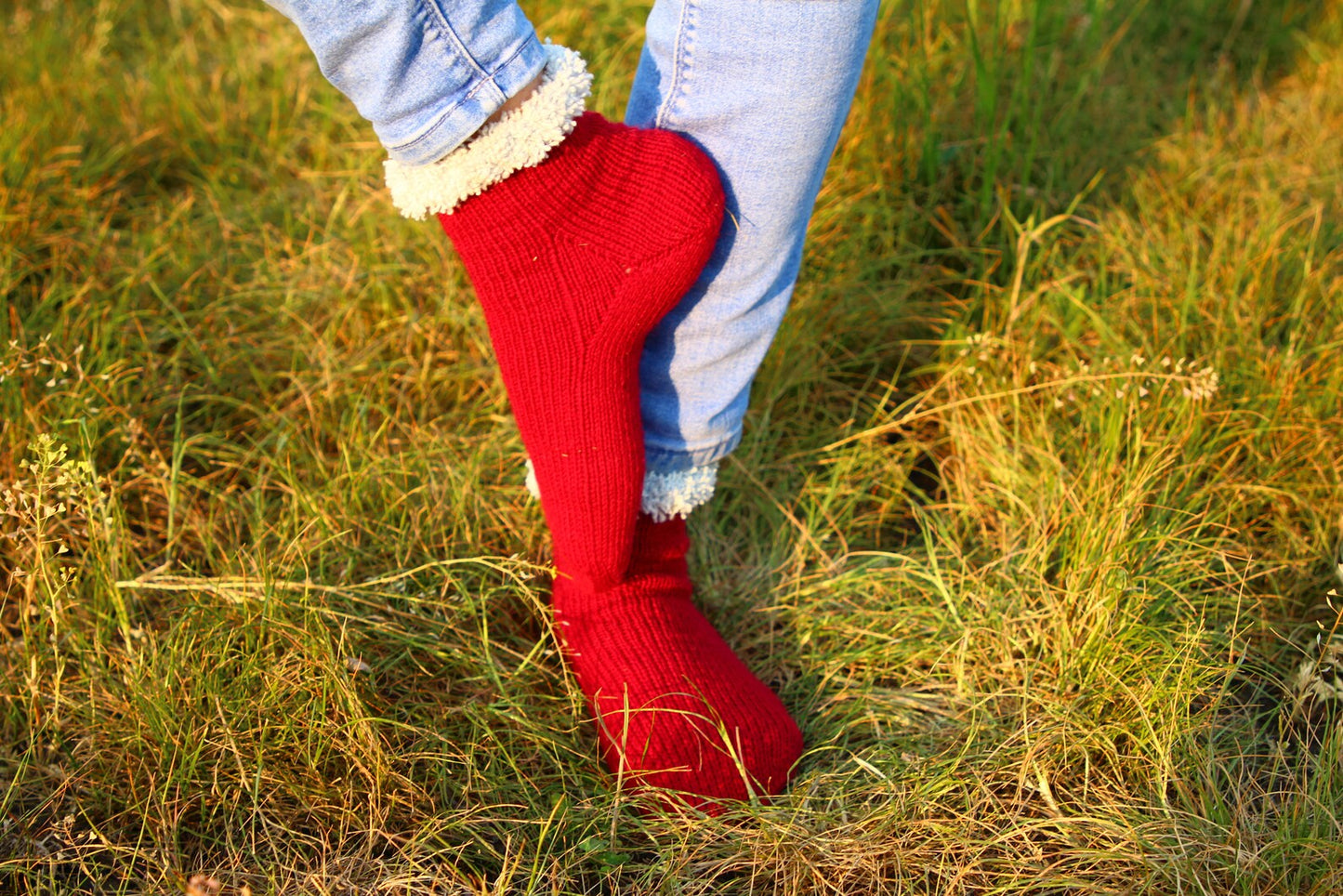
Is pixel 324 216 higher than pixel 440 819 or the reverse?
higher

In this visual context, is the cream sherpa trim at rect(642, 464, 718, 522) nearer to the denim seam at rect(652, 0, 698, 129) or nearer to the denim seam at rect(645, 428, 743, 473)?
the denim seam at rect(645, 428, 743, 473)

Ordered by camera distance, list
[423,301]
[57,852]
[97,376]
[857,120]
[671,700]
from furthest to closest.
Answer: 1. [857,120]
2. [423,301]
3. [97,376]
4. [671,700]
5. [57,852]

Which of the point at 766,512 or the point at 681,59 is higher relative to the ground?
the point at 681,59

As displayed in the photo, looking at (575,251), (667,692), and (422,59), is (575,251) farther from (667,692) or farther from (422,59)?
(667,692)

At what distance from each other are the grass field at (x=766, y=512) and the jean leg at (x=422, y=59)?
456 millimetres

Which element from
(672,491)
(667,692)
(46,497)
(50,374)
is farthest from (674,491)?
(50,374)

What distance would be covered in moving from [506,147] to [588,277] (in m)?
0.15

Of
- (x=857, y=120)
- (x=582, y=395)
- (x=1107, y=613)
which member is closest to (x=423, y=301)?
(x=582, y=395)

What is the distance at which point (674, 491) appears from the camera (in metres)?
1.14

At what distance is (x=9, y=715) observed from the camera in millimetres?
1048

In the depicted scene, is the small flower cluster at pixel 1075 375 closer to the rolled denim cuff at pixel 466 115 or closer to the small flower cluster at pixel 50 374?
the rolled denim cuff at pixel 466 115

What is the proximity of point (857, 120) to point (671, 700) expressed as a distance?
1.09 meters

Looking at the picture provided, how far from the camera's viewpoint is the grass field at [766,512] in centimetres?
98

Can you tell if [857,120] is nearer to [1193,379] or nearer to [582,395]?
[1193,379]
